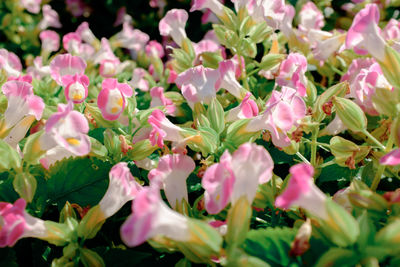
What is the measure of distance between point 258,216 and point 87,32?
3.26ft

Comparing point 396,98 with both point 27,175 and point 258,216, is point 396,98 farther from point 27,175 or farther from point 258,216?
point 27,175

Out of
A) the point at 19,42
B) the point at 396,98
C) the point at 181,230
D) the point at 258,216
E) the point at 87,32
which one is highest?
the point at 396,98

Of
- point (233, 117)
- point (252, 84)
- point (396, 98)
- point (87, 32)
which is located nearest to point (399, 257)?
point (396, 98)

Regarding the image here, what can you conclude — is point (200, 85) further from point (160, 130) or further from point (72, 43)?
point (72, 43)

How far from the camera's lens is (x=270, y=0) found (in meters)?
0.88

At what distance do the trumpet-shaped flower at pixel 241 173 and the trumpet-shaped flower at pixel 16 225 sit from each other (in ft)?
0.70

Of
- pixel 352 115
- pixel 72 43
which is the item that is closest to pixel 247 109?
pixel 352 115

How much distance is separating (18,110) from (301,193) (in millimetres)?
453

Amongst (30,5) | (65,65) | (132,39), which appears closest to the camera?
(65,65)

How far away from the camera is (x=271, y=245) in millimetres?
487

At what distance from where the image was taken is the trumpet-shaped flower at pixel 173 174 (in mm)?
619

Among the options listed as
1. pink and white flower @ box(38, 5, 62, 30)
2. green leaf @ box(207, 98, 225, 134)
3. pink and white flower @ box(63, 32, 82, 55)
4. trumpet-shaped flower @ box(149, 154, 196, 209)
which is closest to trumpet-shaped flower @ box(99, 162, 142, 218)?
trumpet-shaped flower @ box(149, 154, 196, 209)

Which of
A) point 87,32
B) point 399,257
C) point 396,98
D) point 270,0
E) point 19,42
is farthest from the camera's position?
point 19,42

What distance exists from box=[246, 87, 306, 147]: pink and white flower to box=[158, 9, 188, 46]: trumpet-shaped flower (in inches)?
17.4
